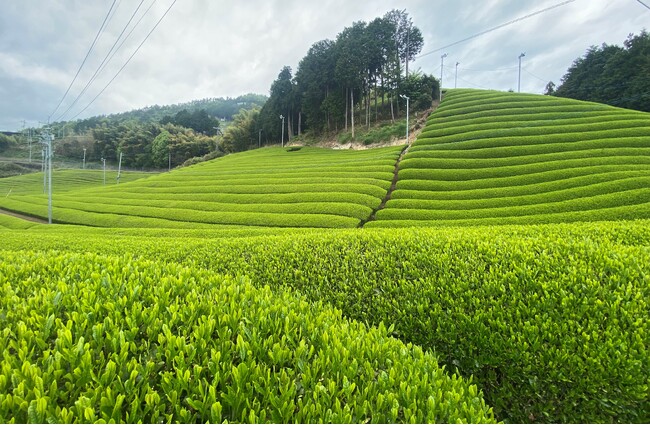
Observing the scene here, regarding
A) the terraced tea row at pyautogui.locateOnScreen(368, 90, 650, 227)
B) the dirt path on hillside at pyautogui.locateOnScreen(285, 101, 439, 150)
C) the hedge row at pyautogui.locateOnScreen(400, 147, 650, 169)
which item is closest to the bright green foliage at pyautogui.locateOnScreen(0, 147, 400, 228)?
the terraced tea row at pyautogui.locateOnScreen(368, 90, 650, 227)

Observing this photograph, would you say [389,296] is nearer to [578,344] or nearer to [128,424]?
[578,344]

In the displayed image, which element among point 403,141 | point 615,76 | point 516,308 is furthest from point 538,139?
point 615,76

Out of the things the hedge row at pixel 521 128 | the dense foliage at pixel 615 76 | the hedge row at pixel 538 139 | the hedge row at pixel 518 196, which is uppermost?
the dense foliage at pixel 615 76

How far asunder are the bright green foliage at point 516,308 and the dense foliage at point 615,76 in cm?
5814

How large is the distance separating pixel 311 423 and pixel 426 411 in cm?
82

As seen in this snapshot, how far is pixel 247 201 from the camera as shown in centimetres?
2495

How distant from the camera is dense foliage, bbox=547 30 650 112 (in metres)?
43.3

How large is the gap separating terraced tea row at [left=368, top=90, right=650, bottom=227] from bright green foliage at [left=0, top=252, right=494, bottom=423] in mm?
15429

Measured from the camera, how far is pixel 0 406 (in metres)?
1.62

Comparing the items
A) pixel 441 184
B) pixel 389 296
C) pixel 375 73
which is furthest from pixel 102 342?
pixel 375 73

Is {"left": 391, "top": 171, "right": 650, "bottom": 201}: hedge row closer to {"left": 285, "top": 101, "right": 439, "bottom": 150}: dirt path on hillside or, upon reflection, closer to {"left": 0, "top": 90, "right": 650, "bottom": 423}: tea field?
{"left": 0, "top": 90, "right": 650, "bottom": 423}: tea field

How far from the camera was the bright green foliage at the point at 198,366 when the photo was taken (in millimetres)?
1800

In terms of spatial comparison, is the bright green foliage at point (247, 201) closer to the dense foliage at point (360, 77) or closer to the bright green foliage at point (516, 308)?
the bright green foliage at point (516, 308)

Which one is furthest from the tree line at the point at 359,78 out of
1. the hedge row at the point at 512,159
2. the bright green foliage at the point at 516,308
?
the bright green foliage at the point at 516,308
